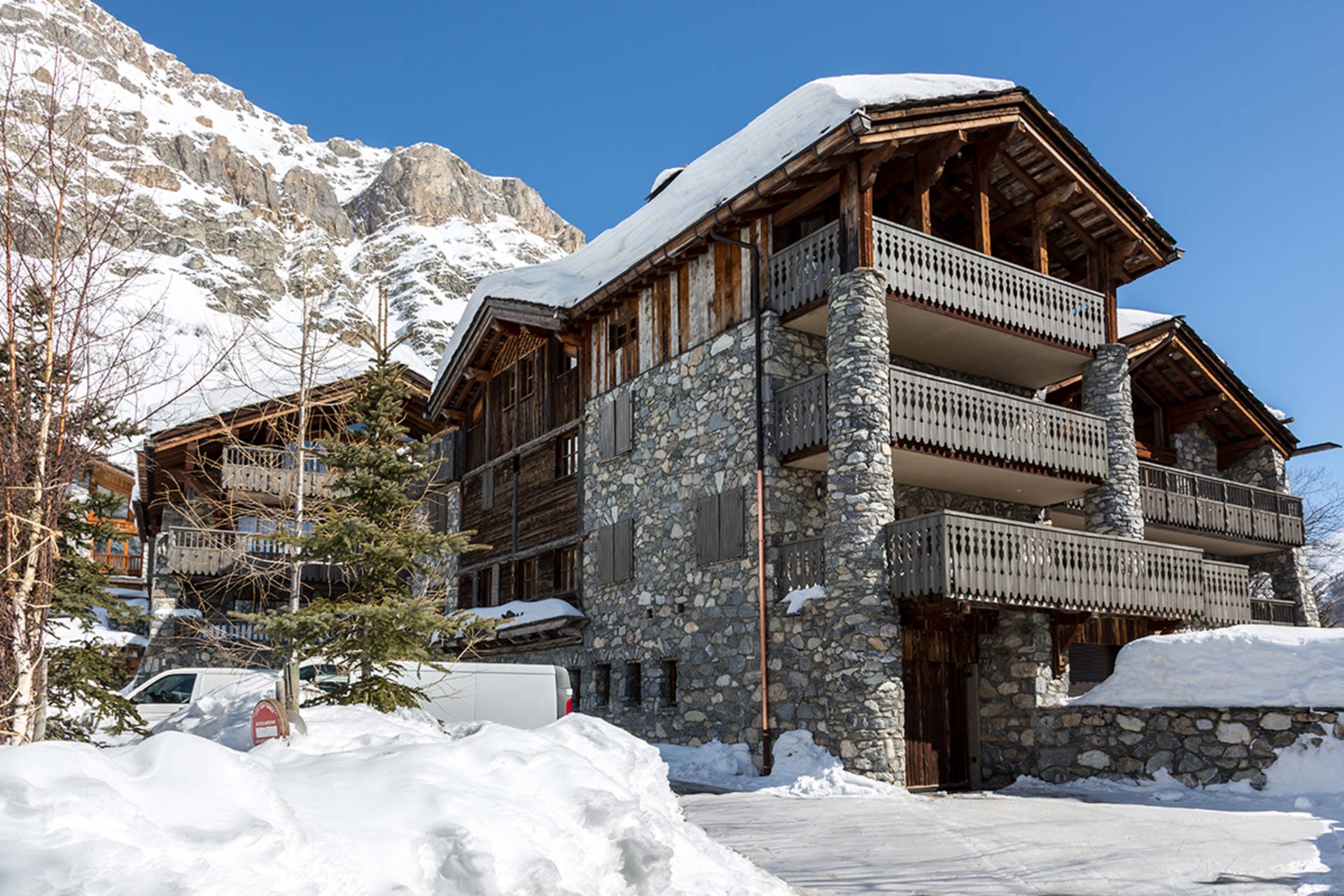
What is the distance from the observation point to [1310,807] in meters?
13.0

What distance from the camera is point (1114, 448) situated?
68.3 feet

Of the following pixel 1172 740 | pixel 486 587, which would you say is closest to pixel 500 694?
pixel 1172 740

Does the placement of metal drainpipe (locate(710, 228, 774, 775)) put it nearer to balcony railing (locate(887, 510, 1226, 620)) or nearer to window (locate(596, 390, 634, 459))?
balcony railing (locate(887, 510, 1226, 620))

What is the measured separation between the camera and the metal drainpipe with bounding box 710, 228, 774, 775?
1759 centimetres

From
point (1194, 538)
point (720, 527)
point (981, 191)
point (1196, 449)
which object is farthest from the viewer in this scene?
point (1196, 449)

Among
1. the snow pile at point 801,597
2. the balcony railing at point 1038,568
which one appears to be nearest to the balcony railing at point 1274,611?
the balcony railing at point 1038,568

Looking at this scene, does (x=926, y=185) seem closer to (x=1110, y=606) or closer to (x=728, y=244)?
(x=728, y=244)

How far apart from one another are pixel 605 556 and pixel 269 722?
15.4 metres

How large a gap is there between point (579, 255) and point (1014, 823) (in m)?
19.7

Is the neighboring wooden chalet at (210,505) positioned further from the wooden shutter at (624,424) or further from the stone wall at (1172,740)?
the stone wall at (1172,740)

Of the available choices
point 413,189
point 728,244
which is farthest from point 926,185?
point 413,189

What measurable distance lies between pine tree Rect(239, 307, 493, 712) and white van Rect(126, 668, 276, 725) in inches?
131

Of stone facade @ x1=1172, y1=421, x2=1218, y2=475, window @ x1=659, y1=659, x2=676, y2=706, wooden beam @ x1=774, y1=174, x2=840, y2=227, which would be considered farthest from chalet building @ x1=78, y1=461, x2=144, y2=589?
stone facade @ x1=1172, y1=421, x2=1218, y2=475

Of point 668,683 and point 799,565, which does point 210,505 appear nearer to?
point 668,683
